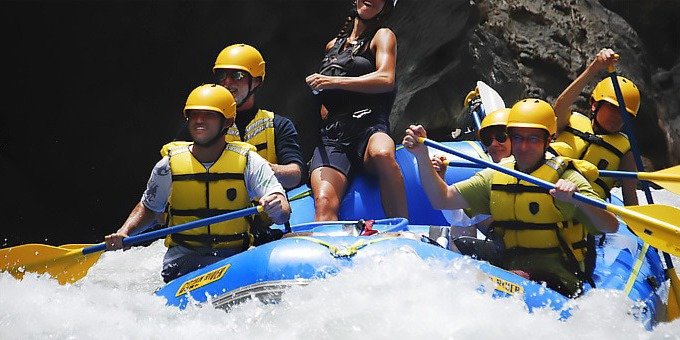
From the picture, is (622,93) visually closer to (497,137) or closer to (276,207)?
(497,137)

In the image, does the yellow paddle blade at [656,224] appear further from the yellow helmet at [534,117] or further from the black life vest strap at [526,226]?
the yellow helmet at [534,117]

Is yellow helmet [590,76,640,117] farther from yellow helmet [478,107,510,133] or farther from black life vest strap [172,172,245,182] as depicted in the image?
black life vest strap [172,172,245,182]

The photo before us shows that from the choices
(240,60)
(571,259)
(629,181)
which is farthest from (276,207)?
(629,181)

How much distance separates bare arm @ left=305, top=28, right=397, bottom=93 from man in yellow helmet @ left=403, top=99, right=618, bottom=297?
873 millimetres

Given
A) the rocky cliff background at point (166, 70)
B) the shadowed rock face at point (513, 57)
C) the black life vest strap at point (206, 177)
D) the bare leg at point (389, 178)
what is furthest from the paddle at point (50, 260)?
the shadowed rock face at point (513, 57)

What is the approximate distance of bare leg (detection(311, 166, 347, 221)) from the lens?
5.52 meters

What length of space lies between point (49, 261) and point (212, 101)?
1.15 meters

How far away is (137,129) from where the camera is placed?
9289mm

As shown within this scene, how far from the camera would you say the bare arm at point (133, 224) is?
181 inches

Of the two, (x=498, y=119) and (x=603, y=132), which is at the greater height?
(x=498, y=119)

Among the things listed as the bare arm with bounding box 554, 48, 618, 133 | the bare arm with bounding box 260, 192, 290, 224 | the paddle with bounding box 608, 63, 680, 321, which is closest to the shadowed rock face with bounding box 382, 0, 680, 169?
the bare arm with bounding box 554, 48, 618, 133

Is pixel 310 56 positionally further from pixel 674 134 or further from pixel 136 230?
pixel 136 230

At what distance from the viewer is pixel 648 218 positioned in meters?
4.57

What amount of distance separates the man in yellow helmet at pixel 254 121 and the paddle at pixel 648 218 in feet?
3.10
